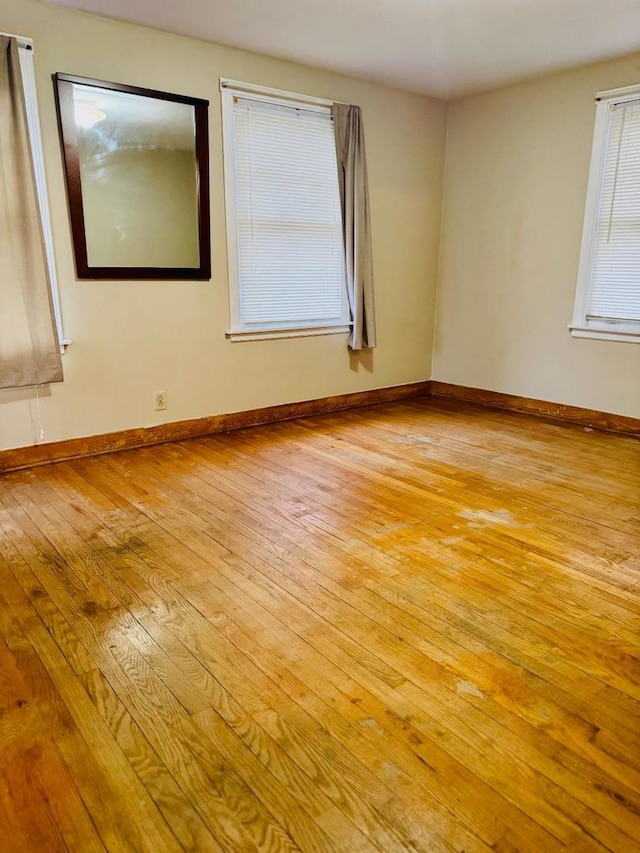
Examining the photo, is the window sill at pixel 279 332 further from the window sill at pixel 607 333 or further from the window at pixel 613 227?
the window at pixel 613 227

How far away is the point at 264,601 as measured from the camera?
213 cm

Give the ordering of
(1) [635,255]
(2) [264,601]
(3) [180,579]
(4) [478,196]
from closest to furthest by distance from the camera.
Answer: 1. (2) [264,601]
2. (3) [180,579]
3. (1) [635,255]
4. (4) [478,196]

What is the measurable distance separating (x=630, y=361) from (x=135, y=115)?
3806 millimetres

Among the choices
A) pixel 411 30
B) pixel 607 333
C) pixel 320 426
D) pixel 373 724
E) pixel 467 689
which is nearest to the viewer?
pixel 373 724

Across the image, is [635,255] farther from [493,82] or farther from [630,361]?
[493,82]

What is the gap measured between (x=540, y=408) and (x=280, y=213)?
266cm

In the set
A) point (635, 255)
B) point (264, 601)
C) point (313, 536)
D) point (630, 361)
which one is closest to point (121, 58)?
point (313, 536)

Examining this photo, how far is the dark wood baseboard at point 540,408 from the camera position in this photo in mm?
4434

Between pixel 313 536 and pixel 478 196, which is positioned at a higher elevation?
pixel 478 196

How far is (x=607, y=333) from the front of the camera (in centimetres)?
441

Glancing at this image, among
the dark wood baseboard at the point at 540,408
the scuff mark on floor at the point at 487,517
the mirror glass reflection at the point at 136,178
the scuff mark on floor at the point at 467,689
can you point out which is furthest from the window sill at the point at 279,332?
the scuff mark on floor at the point at 467,689

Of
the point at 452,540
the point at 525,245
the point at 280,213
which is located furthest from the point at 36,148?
the point at 525,245

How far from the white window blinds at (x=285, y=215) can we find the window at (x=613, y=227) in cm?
193

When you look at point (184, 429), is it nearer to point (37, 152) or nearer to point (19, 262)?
point (19, 262)
